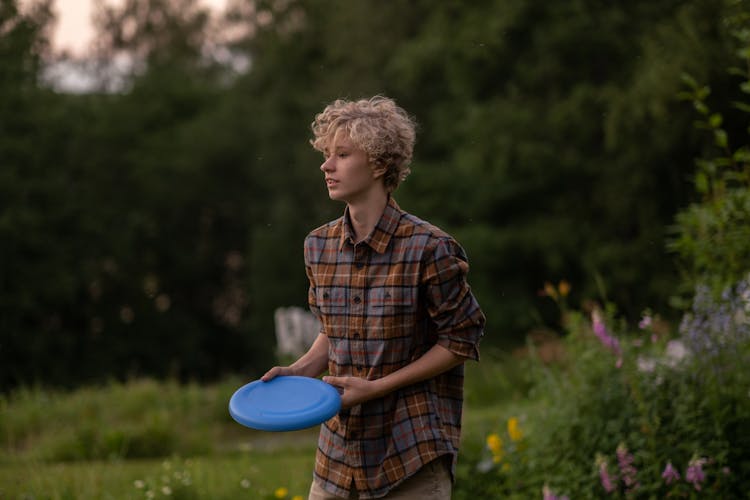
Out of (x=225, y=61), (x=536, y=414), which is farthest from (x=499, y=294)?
(x=225, y=61)

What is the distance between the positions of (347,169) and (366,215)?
146 millimetres

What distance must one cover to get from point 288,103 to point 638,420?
22.7 metres

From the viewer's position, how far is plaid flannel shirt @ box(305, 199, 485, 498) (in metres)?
2.62

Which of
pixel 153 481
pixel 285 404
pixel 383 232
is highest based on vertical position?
pixel 383 232

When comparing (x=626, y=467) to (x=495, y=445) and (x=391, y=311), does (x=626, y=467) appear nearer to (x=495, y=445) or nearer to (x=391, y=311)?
(x=495, y=445)

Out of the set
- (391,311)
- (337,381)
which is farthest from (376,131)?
(337,381)

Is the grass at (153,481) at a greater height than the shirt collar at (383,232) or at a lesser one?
lesser

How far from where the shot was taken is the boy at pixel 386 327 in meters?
2.62

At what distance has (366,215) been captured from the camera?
2.74 metres

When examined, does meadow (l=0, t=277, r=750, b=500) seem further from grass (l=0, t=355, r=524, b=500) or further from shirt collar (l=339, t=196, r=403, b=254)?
shirt collar (l=339, t=196, r=403, b=254)

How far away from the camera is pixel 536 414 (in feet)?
16.2

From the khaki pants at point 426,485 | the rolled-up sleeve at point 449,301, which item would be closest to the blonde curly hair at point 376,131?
the rolled-up sleeve at point 449,301

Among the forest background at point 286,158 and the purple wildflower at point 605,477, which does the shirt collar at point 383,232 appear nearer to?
the purple wildflower at point 605,477

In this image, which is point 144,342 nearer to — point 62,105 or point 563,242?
point 62,105
